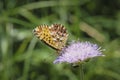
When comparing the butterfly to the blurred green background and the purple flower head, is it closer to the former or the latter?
the purple flower head

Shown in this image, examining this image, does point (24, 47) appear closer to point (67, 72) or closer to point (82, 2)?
point (67, 72)

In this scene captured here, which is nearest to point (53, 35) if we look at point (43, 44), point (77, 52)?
point (77, 52)

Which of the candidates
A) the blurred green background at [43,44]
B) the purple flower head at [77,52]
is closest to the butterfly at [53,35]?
the purple flower head at [77,52]

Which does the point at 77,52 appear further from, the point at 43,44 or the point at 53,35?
the point at 43,44

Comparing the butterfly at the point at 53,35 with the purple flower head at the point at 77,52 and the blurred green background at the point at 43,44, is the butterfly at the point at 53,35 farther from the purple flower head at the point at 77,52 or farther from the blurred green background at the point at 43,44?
the blurred green background at the point at 43,44

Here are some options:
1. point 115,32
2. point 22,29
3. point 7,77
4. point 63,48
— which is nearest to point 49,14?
point 22,29

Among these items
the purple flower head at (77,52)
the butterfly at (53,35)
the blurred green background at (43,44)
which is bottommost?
the purple flower head at (77,52)
